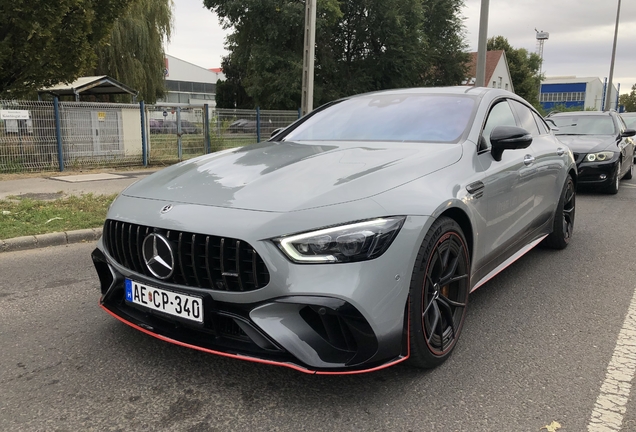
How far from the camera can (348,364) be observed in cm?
213

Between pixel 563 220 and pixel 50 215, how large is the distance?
5.84m

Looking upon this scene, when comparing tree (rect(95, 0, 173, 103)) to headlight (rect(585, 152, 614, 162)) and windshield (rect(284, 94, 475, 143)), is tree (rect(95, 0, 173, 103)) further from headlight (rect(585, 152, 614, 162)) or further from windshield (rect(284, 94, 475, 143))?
windshield (rect(284, 94, 475, 143))

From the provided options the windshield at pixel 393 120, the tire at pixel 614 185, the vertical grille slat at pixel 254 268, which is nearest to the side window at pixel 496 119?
the windshield at pixel 393 120

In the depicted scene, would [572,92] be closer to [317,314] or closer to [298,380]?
[298,380]

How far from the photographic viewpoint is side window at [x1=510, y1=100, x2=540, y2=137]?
4.23 meters

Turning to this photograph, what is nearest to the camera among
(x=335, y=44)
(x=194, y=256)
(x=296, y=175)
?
(x=194, y=256)

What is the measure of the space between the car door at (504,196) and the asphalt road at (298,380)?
0.44m

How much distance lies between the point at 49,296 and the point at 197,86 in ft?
203

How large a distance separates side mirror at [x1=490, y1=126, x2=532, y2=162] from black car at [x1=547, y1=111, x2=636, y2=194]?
620cm

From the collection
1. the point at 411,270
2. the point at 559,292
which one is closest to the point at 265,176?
the point at 411,270

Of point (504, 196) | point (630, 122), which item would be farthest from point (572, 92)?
point (504, 196)

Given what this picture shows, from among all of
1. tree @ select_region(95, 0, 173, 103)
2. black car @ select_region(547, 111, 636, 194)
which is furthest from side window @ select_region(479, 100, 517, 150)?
tree @ select_region(95, 0, 173, 103)

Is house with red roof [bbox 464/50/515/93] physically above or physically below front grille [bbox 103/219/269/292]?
above

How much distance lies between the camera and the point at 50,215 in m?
6.34
